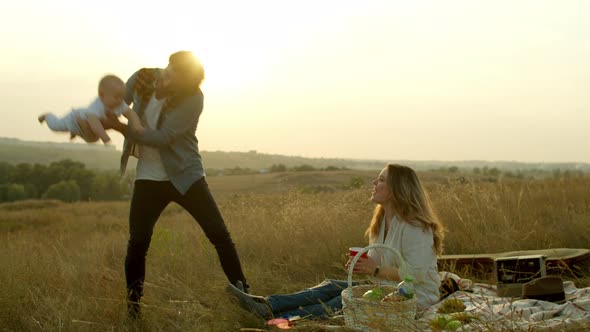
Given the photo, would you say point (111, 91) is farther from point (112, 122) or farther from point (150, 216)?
point (150, 216)

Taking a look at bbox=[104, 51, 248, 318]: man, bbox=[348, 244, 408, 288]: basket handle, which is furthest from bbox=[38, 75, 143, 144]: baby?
bbox=[348, 244, 408, 288]: basket handle

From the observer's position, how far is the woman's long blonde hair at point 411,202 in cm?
419

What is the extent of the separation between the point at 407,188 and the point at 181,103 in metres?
1.78

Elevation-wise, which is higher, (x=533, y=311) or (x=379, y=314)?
Answer: (x=379, y=314)

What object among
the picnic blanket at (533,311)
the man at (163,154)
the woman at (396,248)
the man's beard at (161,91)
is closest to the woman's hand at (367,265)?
the woman at (396,248)

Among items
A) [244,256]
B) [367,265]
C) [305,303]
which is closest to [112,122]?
[305,303]

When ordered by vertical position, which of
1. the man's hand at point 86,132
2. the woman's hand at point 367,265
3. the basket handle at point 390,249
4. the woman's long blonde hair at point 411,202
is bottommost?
the woman's hand at point 367,265

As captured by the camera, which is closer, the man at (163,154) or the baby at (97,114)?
the baby at (97,114)

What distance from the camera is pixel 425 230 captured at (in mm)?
4184

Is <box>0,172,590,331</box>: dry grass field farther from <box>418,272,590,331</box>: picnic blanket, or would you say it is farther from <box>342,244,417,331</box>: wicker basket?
<box>418,272,590,331</box>: picnic blanket

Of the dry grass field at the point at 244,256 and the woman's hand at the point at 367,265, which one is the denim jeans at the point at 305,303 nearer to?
the dry grass field at the point at 244,256

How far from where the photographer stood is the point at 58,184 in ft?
156

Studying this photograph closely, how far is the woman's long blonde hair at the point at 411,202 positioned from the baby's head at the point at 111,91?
1.96 meters

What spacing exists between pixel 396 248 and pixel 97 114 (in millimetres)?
2239
